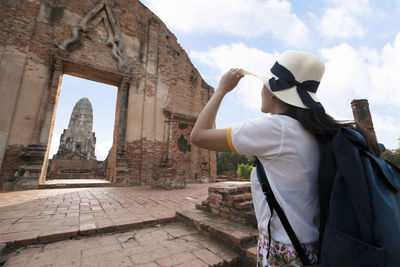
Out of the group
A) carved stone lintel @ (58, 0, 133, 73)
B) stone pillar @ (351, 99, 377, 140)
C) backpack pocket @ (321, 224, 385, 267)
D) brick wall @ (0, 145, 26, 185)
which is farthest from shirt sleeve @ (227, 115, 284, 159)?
stone pillar @ (351, 99, 377, 140)

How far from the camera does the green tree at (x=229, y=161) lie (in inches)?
915

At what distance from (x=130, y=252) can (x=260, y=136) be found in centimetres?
178

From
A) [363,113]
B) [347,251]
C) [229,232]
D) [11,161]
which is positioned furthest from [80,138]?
[347,251]

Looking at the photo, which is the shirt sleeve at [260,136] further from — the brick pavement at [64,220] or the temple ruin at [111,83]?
the temple ruin at [111,83]

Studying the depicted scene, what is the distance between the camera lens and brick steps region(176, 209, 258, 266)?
1714 millimetres

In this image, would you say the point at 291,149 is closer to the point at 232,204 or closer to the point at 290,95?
the point at 290,95

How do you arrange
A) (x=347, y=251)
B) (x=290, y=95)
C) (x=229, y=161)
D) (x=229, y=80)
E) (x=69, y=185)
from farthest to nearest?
(x=229, y=161), (x=69, y=185), (x=229, y=80), (x=290, y=95), (x=347, y=251)

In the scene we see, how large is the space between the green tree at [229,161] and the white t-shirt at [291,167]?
73.9ft

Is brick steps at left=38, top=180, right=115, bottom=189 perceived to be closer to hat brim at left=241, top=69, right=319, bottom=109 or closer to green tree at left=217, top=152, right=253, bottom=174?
hat brim at left=241, top=69, right=319, bottom=109

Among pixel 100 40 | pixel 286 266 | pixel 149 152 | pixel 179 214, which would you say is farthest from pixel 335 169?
pixel 100 40

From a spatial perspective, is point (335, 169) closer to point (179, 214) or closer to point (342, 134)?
point (342, 134)

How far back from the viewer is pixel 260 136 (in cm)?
85

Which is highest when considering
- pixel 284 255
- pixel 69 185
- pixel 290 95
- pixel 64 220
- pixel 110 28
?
pixel 110 28

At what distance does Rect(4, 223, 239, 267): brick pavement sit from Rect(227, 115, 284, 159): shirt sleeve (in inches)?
51.5
